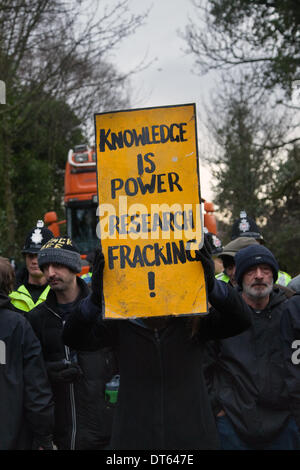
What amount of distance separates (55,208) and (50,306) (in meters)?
22.4

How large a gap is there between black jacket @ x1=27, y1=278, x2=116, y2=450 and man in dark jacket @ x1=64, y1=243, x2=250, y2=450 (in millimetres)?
810

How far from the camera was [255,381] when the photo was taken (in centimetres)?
366

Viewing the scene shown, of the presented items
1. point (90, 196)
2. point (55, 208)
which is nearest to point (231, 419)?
point (90, 196)

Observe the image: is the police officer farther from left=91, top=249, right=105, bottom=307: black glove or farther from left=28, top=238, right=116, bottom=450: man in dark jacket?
left=91, top=249, right=105, bottom=307: black glove

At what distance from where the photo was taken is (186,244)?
2842mm

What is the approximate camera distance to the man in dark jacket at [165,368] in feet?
9.52

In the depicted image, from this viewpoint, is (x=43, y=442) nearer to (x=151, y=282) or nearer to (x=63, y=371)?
(x=63, y=371)

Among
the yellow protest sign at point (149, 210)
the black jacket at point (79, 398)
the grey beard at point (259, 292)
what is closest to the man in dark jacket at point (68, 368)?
the black jacket at point (79, 398)

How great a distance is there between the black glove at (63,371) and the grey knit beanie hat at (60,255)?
593 millimetres

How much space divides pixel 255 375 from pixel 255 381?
0.11 feet

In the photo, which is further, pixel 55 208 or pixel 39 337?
pixel 55 208

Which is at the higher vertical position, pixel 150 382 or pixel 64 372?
pixel 150 382

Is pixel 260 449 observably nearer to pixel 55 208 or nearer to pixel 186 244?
pixel 186 244
